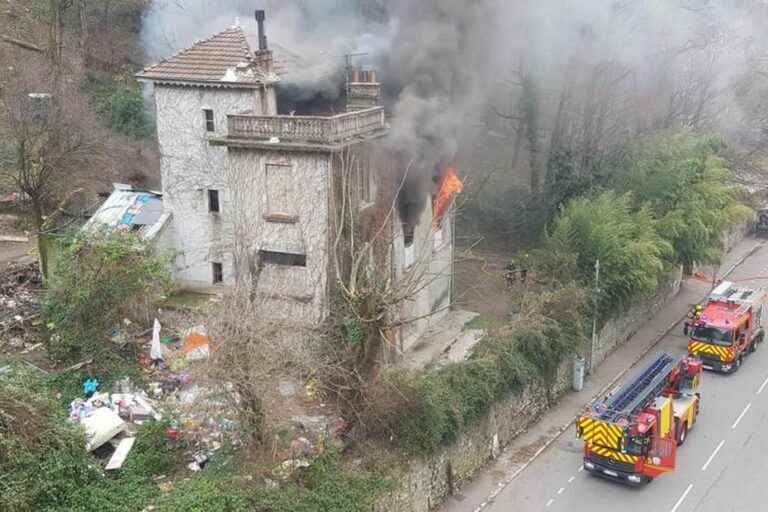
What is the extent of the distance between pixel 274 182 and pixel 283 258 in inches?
85.1

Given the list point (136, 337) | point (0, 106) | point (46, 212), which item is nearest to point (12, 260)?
point (46, 212)

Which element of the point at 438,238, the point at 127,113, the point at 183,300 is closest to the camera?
the point at 183,300

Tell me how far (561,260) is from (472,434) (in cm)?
799

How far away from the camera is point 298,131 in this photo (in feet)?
69.4

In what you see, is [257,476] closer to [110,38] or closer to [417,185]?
[417,185]

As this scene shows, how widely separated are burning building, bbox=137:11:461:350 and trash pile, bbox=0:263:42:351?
15.1ft

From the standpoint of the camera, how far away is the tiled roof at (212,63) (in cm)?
2341

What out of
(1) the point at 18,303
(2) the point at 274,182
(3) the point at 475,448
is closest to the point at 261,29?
(2) the point at 274,182

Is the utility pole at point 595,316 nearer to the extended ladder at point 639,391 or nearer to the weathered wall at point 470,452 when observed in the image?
the weathered wall at point 470,452

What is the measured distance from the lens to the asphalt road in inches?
765

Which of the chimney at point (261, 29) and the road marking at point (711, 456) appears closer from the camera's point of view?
the road marking at point (711, 456)

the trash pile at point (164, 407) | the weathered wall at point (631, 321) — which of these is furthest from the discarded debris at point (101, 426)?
the weathered wall at point (631, 321)

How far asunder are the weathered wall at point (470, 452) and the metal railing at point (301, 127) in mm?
8504

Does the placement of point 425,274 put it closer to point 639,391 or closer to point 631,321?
point 639,391
